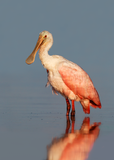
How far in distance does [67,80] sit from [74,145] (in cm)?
433

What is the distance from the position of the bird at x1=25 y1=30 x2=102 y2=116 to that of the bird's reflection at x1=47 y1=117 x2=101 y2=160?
2.48 meters

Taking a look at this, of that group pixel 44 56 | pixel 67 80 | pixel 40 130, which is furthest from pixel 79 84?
pixel 40 130

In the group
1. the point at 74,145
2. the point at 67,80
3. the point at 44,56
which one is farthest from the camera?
the point at 44,56

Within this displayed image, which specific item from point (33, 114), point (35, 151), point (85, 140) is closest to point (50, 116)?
point (33, 114)

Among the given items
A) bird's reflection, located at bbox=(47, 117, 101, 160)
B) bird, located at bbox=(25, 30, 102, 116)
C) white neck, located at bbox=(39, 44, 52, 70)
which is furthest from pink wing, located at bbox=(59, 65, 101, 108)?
bird's reflection, located at bbox=(47, 117, 101, 160)

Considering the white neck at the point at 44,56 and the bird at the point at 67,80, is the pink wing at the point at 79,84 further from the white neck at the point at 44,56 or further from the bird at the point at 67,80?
the white neck at the point at 44,56

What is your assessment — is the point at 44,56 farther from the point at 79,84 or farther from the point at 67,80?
the point at 79,84

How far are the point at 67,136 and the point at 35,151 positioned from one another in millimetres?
1313

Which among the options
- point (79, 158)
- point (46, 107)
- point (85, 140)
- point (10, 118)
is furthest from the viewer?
point (46, 107)

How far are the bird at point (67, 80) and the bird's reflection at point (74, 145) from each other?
2476 mm

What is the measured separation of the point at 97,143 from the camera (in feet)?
22.7

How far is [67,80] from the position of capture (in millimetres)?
10945

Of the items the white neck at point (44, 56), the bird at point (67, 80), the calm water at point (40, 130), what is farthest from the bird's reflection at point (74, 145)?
the white neck at point (44, 56)

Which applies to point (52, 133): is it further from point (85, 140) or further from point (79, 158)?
point (79, 158)
